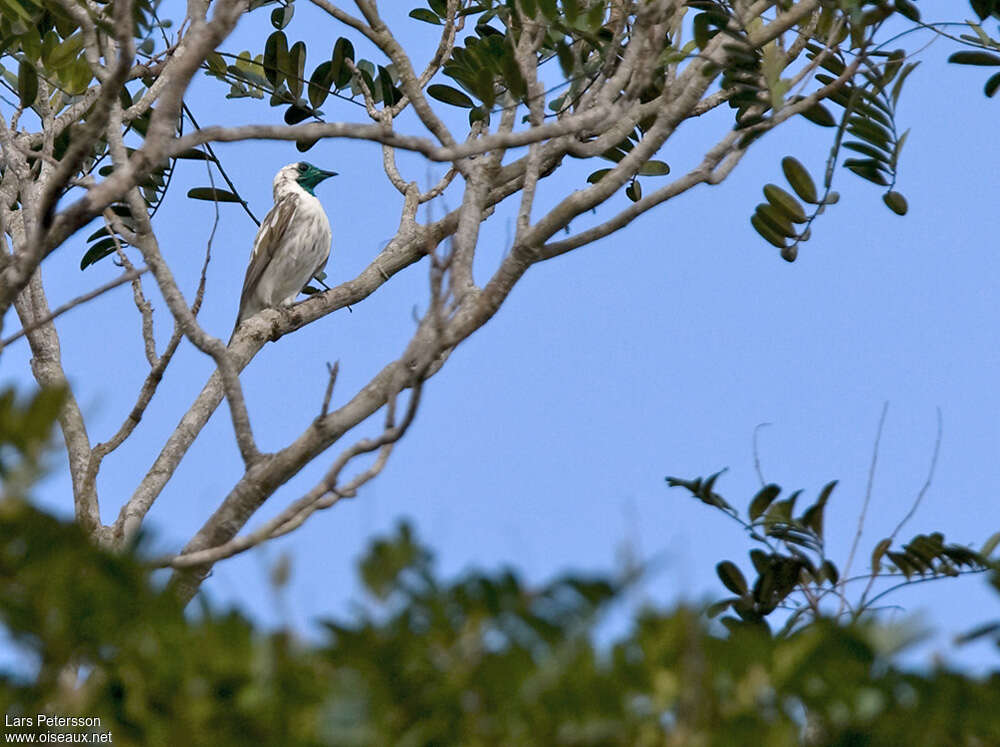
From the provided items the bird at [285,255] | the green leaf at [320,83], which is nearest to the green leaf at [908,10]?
the green leaf at [320,83]

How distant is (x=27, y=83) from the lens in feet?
17.7

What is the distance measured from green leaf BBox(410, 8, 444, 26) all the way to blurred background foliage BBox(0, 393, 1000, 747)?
14.1 ft

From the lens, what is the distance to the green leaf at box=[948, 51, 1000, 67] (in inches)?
185

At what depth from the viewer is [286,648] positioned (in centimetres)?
192

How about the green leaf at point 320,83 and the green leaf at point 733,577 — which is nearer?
the green leaf at point 733,577

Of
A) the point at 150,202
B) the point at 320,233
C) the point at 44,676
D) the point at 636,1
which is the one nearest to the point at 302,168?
the point at 320,233

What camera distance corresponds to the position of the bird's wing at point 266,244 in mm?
9938

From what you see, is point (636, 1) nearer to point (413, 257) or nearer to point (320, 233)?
point (413, 257)

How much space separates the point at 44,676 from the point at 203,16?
7.48 feet

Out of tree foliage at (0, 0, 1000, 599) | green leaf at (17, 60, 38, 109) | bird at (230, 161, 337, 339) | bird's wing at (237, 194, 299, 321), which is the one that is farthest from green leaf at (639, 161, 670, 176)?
bird's wing at (237, 194, 299, 321)

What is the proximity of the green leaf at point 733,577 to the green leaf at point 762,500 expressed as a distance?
0.16m

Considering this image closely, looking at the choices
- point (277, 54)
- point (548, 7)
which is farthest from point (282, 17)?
point (548, 7)

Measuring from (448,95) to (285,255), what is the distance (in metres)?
4.51

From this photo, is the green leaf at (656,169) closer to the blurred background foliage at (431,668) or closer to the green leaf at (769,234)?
the green leaf at (769,234)
